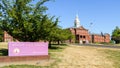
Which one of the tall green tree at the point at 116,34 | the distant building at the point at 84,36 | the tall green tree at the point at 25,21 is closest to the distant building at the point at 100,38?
the distant building at the point at 84,36

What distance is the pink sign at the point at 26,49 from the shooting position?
21000 mm

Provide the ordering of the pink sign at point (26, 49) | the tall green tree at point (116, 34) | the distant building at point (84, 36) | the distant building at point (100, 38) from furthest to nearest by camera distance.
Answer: the distant building at point (100, 38) → the distant building at point (84, 36) → the tall green tree at point (116, 34) → the pink sign at point (26, 49)

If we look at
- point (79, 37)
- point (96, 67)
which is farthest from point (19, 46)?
point (79, 37)

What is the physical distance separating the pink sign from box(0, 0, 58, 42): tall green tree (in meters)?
2.99

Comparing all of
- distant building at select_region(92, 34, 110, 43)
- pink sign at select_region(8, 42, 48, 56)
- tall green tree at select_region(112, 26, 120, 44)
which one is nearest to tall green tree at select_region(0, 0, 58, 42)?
pink sign at select_region(8, 42, 48, 56)

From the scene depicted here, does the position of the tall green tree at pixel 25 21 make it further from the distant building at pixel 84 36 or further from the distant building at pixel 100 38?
the distant building at pixel 100 38

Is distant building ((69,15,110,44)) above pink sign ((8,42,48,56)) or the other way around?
above

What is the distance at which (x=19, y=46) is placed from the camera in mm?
21375

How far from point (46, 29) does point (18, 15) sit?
121 inches

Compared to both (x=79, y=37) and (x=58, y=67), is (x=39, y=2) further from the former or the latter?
(x=79, y=37)

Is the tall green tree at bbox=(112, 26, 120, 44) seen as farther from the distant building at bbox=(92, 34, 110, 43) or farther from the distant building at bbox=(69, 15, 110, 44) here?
the distant building at bbox=(92, 34, 110, 43)

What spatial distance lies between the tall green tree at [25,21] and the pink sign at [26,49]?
299 cm

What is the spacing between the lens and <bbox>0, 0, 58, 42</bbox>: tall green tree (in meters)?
25.1

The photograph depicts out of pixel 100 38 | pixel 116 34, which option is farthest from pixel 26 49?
pixel 100 38
